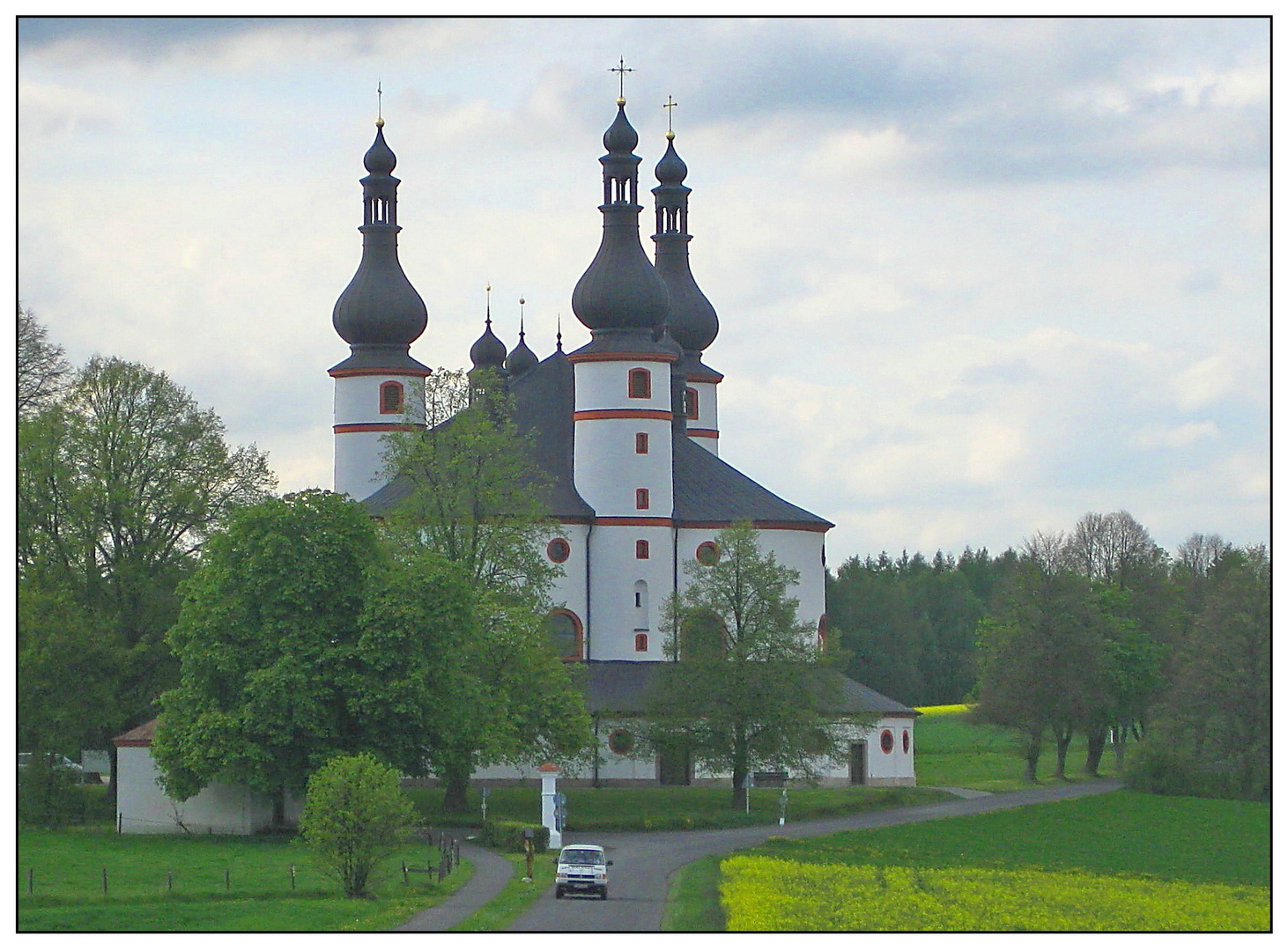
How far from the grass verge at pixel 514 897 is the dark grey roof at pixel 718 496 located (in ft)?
80.3

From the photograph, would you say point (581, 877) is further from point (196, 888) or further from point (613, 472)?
point (613, 472)

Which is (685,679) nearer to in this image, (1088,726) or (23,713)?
(23,713)

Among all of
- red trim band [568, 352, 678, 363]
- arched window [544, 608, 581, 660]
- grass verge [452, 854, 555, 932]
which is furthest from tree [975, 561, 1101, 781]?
grass verge [452, 854, 555, 932]

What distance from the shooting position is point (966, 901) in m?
38.3

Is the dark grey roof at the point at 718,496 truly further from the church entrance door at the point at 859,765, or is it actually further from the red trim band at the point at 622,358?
the church entrance door at the point at 859,765

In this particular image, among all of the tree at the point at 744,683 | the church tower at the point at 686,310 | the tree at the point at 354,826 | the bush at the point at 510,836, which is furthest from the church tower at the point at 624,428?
the tree at the point at 354,826

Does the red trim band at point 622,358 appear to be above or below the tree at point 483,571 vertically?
above

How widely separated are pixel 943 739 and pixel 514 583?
41520 mm

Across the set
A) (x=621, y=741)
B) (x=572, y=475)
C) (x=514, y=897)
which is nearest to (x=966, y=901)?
(x=514, y=897)

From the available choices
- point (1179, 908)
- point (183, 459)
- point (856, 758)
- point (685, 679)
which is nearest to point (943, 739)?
point (856, 758)

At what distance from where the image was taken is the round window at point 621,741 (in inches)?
2645

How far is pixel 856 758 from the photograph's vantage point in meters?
70.1

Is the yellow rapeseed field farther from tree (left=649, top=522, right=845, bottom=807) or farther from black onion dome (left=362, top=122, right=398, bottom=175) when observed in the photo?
black onion dome (left=362, top=122, right=398, bottom=175)

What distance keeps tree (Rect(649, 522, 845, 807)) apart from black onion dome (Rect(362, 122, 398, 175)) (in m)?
18.6
